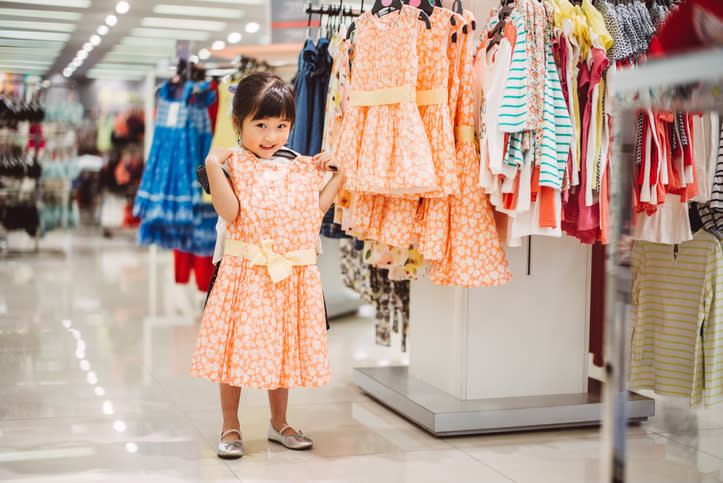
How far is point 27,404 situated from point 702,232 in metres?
3.02

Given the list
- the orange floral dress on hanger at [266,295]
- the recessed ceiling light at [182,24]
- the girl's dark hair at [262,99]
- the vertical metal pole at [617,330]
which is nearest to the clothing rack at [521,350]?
the orange floral dress on hanger at [266,295]

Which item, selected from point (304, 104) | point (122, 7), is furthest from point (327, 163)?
point (122, 7)

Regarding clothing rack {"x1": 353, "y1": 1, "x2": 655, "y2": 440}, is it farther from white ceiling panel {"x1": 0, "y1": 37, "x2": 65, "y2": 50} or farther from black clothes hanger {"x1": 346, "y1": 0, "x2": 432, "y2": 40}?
white ceiling panel {"x1": 0, "y1": 37, "x2": 65, "y2": 50}

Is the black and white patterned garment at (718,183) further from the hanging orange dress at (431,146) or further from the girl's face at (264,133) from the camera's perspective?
the girl's face at (264,133)

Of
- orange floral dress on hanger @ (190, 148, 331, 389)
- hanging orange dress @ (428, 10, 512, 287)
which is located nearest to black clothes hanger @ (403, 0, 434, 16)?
hanging orange dress @ (428, 10, 512, 287)

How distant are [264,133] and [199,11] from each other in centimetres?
623

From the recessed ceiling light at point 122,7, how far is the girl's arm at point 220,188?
582 centimetres

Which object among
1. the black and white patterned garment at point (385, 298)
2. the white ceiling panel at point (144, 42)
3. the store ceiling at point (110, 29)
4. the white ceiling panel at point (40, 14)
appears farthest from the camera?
the white ceiling panel at point (144, 42)

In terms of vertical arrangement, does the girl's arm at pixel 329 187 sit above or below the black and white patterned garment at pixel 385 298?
above

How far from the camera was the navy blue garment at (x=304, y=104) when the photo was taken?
387 cm

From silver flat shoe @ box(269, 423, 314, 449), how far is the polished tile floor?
38 millimetres

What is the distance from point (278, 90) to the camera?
9.16 ft

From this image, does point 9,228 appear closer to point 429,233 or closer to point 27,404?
point 27,404

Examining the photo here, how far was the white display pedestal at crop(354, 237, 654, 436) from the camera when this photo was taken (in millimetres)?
3277
